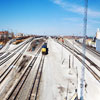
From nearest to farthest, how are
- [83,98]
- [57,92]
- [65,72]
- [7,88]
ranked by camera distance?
[83,98]
[57,92]
[7,88]
[65,72]

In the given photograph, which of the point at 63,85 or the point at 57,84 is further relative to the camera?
the point at 57,84

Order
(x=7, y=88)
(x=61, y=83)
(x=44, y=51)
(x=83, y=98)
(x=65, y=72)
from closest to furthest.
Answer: (x=83, y=98) → (x=7, y=88) → (x=61, y=83) → (x=65, y=72) → (x=44, y=51)

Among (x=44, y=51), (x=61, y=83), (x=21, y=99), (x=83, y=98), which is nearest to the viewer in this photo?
(x=21, y=99)

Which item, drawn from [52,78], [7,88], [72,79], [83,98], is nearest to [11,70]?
[7,88]

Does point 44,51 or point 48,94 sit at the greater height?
point 44,51

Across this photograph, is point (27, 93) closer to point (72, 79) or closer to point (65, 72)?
point (72, 79)

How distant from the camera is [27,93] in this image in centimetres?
1432

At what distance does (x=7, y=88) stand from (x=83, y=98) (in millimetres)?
10915

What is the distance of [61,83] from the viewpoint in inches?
691

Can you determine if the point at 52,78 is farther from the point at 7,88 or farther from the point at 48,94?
the point at 7,88

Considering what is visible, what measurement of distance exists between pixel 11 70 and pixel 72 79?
12.9 meters

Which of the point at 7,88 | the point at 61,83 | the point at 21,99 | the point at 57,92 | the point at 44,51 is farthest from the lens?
the point at 44,51

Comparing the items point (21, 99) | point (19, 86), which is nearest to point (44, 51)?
point (19, 86)

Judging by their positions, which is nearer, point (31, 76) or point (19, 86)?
point (19, 86)
